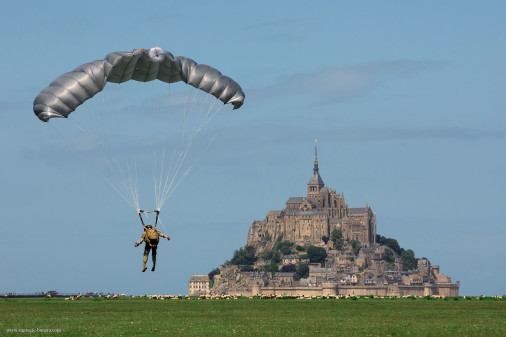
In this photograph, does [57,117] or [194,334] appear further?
[57,117]

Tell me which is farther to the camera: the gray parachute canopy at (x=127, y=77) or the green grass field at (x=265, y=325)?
the gray parachute canopy at (x=127, y=77)

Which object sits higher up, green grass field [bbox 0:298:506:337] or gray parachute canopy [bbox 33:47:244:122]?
gray parachute canopy [bbox 33:47:244:122]

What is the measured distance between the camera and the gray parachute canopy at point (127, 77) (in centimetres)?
4369

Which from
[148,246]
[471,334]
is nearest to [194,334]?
[148,246]

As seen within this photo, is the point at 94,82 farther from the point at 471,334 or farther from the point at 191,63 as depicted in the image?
the point at 471,334

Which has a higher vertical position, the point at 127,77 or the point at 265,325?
the point at 127,77

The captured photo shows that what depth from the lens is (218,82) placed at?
47875 mm

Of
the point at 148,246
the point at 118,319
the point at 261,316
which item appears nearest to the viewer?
the point at 148,246

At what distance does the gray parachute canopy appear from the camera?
1720 inches

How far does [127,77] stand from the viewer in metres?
46.6

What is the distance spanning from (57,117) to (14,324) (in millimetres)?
11225

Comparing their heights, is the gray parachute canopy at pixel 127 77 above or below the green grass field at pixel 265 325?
above

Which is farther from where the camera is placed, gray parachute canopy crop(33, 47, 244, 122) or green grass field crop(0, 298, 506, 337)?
gray parachute canopy crop(33, 47, 244, 122)

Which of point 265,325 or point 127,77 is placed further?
point 127,77
